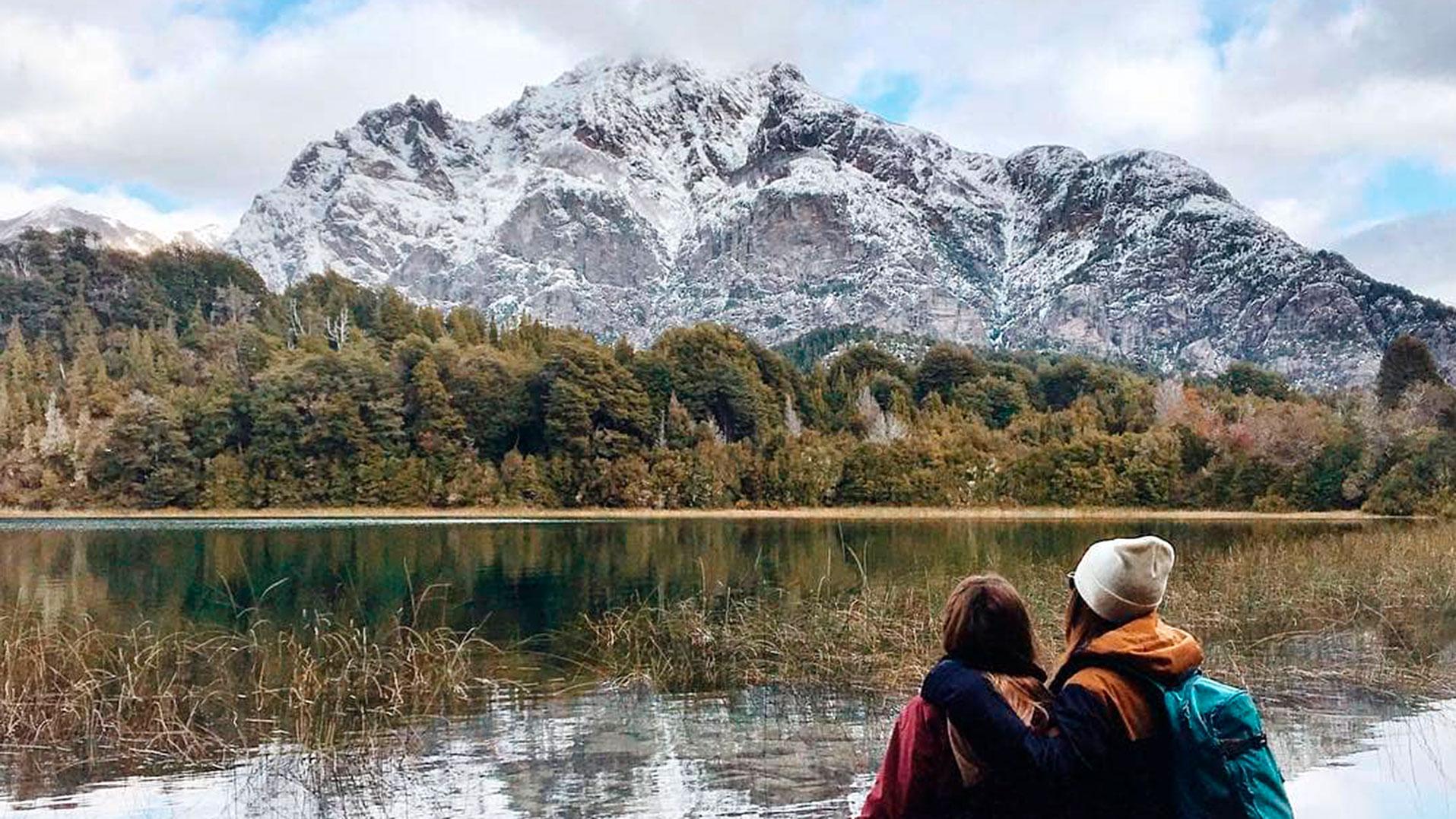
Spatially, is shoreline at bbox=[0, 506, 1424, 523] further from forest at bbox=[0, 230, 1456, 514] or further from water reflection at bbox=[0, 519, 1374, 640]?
water reflection at bbox=[0, 519, 1374, 640]

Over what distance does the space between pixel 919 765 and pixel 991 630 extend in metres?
0.49

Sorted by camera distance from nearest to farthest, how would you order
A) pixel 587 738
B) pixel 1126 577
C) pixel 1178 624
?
pixel 1126 577 → pixel 587 738 → pixel 1178 624

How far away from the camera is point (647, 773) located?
35.1 ft

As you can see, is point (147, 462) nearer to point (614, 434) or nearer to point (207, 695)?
point (614, 434)

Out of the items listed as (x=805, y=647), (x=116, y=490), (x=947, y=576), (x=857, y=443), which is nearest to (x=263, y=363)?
(x=116, y=490)

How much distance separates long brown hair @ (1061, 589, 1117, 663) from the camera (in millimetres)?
3932

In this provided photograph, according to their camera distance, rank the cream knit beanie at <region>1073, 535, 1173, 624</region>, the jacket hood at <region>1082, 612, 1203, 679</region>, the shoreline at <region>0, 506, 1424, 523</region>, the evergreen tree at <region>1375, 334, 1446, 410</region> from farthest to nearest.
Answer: the evergreen tree at <region>1375, 334, 1446, 410</region> → the shoreline at <region>0, 506, 1424, 523</region> → the cream knit beanie at <region>1073, 535, 1173, 624</region> → the jacket hood at <region>1082, 612, 1203, 679</region>

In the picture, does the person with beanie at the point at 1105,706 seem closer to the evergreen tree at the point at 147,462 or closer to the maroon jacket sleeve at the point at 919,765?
the maroon jacket sleeve at the point at 919,765

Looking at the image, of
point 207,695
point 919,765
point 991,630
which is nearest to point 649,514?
point 207,695

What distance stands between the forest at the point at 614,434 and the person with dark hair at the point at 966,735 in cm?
5901

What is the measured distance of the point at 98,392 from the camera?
8275cm

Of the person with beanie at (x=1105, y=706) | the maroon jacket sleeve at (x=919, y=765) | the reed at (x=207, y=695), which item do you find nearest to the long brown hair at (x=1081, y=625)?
the person with beanie at (x=1105, y=706)

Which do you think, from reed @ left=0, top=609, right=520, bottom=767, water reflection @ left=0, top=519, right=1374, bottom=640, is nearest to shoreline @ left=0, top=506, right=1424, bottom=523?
water reflection @ left=0, top=519, right=1374, bottom=640

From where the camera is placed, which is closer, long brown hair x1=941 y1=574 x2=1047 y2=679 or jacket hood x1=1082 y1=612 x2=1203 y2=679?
jacket hood x1=1082 y1=612 x2=1203 y2=679
